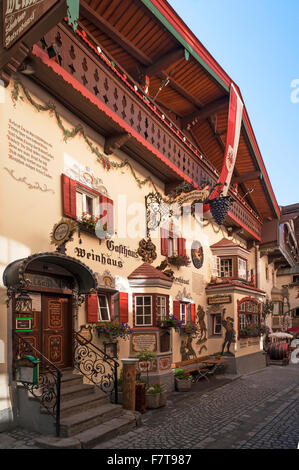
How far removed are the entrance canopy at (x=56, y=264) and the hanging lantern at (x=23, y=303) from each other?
0.33 metres

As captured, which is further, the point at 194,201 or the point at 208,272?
the point at 208,272

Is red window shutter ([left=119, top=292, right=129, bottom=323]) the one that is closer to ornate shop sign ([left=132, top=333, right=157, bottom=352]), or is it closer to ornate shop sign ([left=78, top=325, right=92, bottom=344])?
ornate shop sign ([left=132, top=333, right=157, bottom=352])

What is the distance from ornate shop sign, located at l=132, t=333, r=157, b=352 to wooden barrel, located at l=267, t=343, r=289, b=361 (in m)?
12.8

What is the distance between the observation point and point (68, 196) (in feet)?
33.2

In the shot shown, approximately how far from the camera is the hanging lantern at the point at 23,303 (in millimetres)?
8203

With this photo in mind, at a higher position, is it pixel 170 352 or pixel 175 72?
pixel 175 72

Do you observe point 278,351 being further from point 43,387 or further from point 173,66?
point 43,387

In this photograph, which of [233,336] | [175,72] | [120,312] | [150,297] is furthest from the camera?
[233,336]

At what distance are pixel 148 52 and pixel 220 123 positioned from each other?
748 cm

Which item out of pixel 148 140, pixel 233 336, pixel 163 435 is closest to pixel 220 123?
pixel 148 140

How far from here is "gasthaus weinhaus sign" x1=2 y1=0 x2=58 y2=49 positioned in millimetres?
6914

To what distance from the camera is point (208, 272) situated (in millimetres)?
18797

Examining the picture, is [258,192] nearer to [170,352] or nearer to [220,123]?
[220,123]

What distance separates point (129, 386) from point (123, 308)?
2929mm
